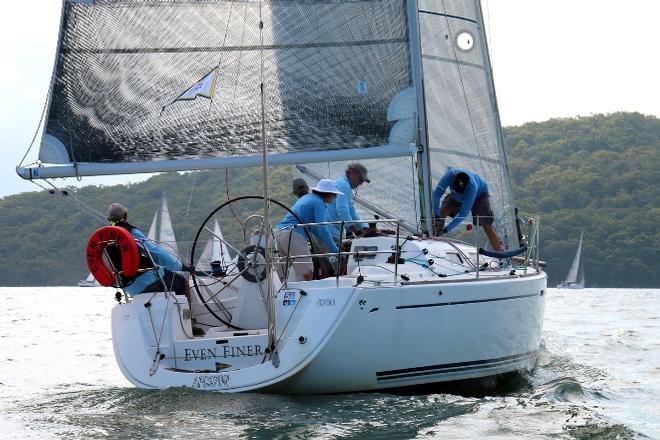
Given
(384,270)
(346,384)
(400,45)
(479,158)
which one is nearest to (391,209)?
(479,158)

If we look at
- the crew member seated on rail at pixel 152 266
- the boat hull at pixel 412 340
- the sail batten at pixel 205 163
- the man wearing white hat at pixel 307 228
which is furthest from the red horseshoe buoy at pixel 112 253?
the boat hull at pixel 412 340

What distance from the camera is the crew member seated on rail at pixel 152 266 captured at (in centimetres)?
859

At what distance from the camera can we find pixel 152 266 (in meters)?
8.69

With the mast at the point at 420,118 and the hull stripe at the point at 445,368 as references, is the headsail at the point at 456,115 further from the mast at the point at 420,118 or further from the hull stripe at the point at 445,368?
the hull stripe at the point at 445,368

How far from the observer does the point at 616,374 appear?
35.6 feet

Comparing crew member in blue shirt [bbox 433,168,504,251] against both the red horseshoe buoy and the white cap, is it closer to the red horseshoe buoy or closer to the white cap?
the white cap

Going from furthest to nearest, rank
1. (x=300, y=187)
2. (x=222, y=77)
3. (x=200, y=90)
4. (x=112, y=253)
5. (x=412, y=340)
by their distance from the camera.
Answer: (x=222, y=77) → (x=200, y=90) → (x=300, y=187) → (x=112, y=253) → (x=412, y=340)

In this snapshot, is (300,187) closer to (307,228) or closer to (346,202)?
(346,202)

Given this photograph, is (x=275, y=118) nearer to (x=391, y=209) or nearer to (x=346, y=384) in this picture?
(x=391, y=209)

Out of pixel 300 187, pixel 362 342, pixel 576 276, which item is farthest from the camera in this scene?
pixel 576 276

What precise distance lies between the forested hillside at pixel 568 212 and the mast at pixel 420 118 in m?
53.5

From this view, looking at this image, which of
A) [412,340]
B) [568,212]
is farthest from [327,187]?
[568,212]

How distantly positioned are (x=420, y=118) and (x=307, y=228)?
1913mm

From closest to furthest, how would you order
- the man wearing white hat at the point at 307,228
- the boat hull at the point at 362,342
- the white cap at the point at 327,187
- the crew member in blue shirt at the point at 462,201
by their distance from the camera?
the boat hull at the point at 362,342 → the man wearing white hat at the point at 307,228 → the white cap at the point at 327,187 → the crew member in blue shirt at the point at 462,201
